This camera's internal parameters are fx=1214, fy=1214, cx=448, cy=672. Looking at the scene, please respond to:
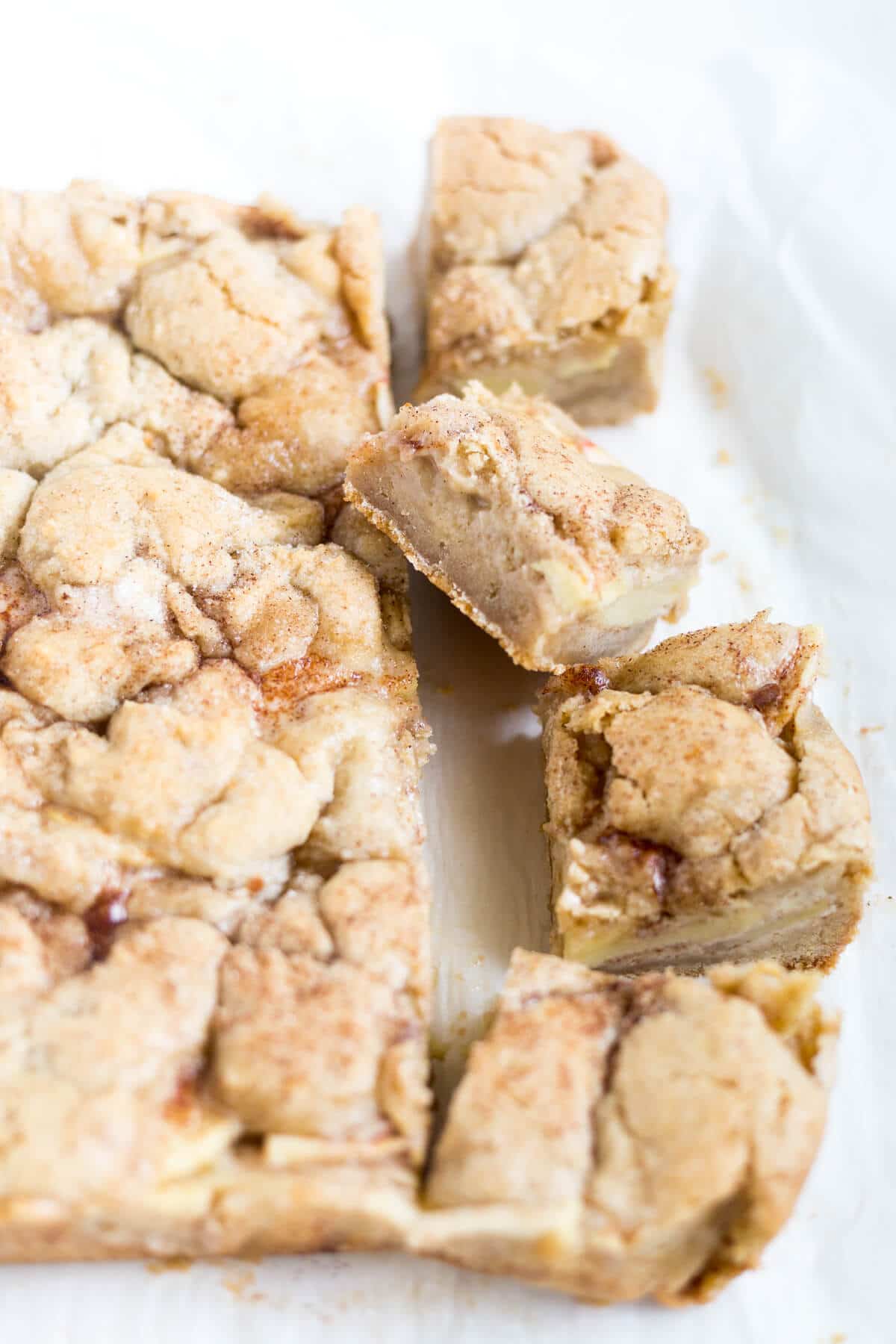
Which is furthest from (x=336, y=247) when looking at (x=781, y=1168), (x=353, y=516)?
(x=781, y=1168)

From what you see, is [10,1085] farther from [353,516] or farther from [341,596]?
[353,516]

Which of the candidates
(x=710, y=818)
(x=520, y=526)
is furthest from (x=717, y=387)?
(x=710, y=818)

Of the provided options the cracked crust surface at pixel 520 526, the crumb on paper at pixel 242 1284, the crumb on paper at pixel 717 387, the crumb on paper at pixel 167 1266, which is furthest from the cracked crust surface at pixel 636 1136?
the crumb on paper at pixel 717 387

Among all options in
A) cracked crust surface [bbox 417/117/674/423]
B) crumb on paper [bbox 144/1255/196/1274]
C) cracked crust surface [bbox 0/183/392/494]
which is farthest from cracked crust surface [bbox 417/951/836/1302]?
cracked crust surface [bbox 417/117/674/423]

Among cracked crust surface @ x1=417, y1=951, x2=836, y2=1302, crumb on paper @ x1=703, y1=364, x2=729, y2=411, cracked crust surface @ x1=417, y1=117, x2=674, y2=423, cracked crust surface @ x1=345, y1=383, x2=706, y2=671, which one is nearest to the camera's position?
cracked crust surface @ x1=417, y1=951, x2=836, y2=1302

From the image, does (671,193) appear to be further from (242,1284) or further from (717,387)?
(242,1284)

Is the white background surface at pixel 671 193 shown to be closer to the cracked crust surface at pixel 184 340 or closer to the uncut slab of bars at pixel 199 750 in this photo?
the uncut slab of bars at pixel 199 750

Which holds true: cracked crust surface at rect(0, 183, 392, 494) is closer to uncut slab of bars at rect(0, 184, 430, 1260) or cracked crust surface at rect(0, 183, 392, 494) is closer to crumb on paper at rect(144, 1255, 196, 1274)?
uncut slab of bars at rect(0, 184, 430, 1260)
